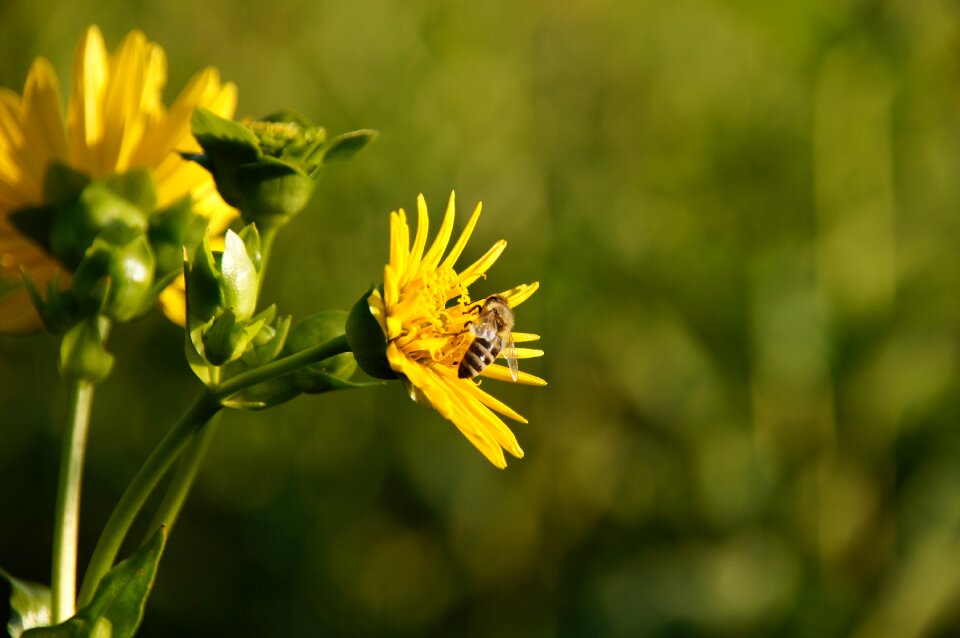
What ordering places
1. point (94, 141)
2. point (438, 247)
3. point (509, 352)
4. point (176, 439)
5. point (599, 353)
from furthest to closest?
1. point (599, 353)
2. point (94, 141)
3. point (509, 352)
4. point (438, 247)
5. point (176, 439)

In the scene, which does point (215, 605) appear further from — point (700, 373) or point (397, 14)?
point (397, 14)

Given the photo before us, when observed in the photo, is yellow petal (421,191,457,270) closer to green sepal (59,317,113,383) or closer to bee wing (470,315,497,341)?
bee wing (470,315,497,341)

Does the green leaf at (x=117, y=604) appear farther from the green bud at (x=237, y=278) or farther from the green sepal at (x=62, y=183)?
the green sepal at (x=62, y=183)

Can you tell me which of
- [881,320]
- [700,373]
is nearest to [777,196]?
[881,320]

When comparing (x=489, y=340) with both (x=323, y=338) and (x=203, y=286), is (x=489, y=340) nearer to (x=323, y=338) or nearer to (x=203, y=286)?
(x=323, y=338)

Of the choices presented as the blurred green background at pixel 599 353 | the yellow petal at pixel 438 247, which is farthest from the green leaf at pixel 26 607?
the blurred green background at pixel 599 353

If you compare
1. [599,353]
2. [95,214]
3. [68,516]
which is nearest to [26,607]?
[68,516]

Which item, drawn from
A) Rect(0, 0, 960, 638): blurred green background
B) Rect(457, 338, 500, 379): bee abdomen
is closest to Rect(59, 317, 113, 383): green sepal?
Rect(457, 338, 500, 379): bee abdomen
